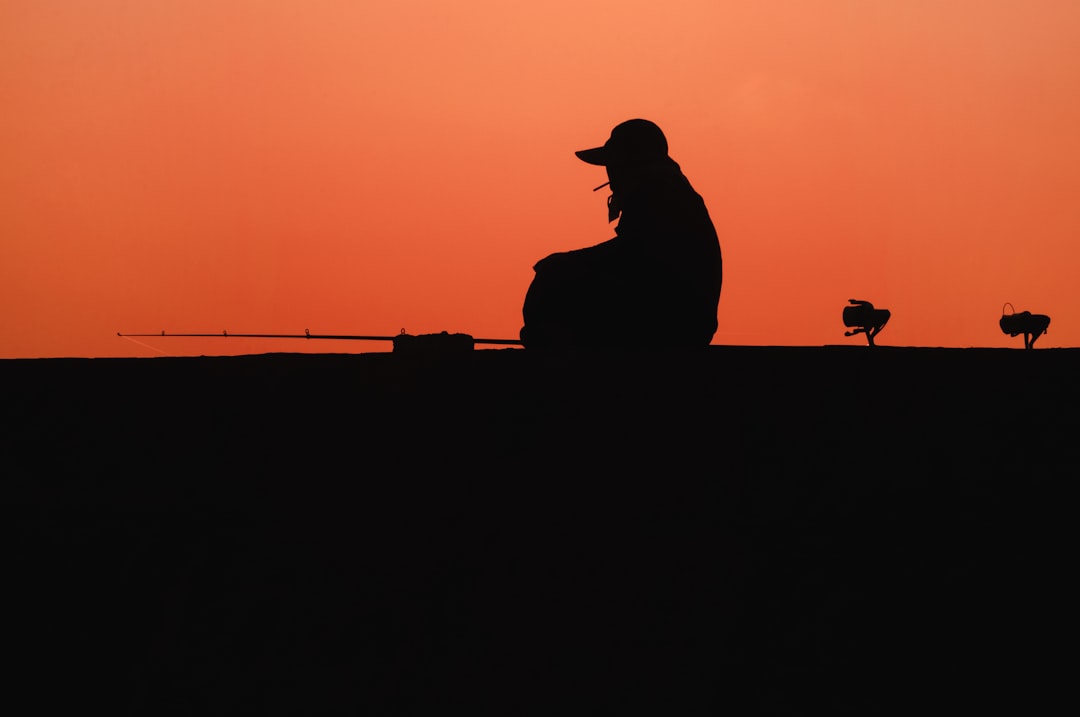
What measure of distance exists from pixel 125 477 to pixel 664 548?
1.31m

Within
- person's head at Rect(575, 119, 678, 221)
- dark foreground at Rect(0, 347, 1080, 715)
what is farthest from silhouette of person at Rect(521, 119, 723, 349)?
dark foreground at Rect(0, 347, 1080, 715)

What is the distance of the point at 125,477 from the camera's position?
3.06 meters

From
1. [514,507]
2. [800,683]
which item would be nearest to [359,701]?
[514,507]

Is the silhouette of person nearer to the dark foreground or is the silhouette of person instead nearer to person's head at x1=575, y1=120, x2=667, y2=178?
person's head at x1=575, y1=120, x2=667, y2=178

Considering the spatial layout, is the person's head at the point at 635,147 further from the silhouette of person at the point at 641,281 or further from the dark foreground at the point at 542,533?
the dark foreground at the point at 542,533

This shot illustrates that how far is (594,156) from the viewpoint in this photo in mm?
6074

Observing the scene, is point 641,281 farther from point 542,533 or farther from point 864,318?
point 542,533

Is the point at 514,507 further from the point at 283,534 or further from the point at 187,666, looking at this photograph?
the point at 187,666

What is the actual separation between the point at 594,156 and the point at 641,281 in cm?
94

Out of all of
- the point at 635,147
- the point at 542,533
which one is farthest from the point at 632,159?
the point at 542,533

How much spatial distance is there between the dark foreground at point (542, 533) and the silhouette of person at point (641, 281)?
75.0 inches

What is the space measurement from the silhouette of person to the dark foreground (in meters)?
1.90

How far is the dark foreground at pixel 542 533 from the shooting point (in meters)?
2.79

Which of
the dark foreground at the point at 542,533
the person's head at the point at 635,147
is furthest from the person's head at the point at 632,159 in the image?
the dark foreground at the point at 542,533
